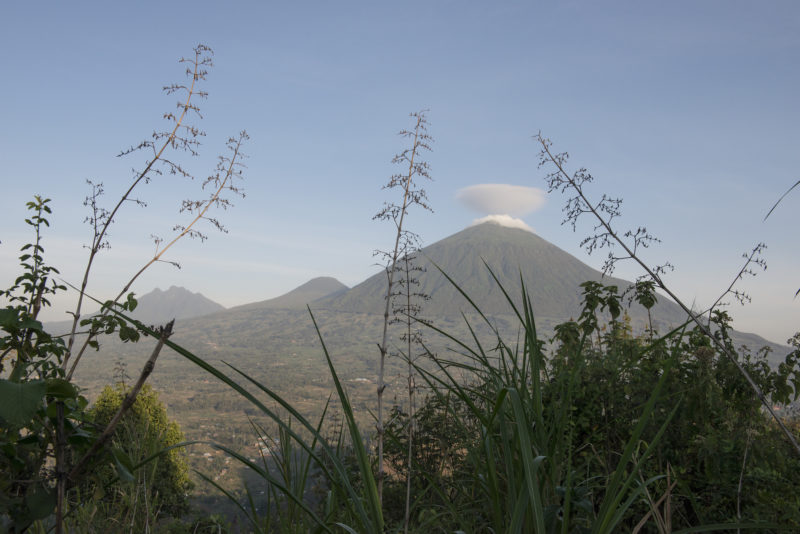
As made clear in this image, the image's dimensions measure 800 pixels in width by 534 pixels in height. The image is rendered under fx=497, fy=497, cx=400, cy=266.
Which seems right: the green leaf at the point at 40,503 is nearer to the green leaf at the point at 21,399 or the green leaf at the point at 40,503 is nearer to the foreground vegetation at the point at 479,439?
the foreground vegetation at the point at 479,439

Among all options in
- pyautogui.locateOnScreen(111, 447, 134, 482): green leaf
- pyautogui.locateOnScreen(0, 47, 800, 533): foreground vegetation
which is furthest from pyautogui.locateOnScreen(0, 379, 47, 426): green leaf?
pyautogui.locateOnScreen(111, 447, 134, 482): green leaf

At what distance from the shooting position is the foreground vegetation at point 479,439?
2.78ft

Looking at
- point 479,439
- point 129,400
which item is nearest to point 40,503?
point 129,400

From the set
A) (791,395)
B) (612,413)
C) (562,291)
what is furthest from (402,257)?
(562,291)

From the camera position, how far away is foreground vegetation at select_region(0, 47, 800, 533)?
848 millimetres

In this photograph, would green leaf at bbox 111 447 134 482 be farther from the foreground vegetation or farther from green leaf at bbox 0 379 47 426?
green leaf at bbox 0 379 47 426

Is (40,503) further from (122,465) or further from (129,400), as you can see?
(129,400)

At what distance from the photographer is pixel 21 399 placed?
29.5 inches

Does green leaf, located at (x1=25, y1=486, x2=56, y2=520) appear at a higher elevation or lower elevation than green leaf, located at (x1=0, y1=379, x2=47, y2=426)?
lower

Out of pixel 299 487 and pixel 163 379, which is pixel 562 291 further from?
pixel 299 487

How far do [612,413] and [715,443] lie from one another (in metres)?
0.56

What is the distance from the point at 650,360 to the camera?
327cm

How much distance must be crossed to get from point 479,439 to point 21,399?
1197 millimetres

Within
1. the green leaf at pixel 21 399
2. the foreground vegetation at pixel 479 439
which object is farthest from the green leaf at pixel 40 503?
the green leaf at pixel 21 399
